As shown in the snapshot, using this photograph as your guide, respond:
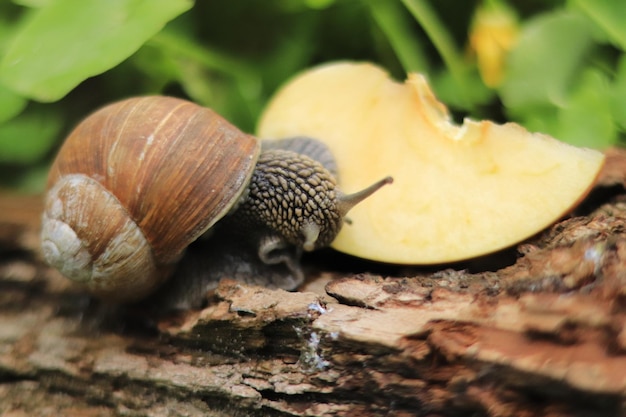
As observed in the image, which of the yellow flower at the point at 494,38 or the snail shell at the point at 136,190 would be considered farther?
the yellow flower at the point at 494,38

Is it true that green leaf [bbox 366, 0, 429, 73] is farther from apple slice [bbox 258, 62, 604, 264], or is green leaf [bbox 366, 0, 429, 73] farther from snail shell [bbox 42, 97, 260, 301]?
snail shell [bbox 42, 97, 260, 301]

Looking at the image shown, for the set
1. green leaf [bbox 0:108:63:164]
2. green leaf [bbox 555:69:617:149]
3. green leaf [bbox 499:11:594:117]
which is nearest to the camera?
green leaf [bbox 555:69:617:149]

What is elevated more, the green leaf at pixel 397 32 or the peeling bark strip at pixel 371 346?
the green leaf at pixel 397 32

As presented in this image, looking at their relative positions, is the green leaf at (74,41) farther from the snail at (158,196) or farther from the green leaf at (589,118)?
the green leaf at (589,118)

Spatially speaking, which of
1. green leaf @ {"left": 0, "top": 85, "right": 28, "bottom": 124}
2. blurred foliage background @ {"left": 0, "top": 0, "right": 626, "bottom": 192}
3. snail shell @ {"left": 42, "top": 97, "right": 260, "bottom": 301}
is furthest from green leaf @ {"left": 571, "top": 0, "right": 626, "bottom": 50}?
green leaf @ {"left": 0, "top": 85, "right": 28, "bottom": 124}

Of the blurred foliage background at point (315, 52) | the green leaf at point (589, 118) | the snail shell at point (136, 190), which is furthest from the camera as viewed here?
the green leaf at point (589, 118)

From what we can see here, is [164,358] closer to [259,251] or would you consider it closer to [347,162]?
[259,251]

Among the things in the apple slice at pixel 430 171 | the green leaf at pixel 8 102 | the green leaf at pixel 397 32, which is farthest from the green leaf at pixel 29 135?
the green leaf at pixel 397 32

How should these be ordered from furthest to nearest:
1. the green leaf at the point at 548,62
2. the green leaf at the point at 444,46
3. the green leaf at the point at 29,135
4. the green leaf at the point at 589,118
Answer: the green leaf at the point at 29,135 < the green leaf at the point at 444,46 < the green leaf at the point at 548,62 < the green leaf at the point at 589,118
